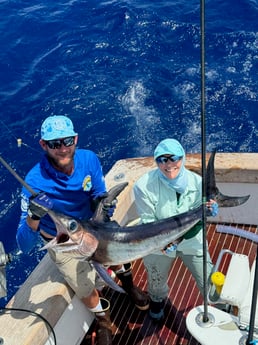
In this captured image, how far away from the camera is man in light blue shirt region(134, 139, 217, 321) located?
3166mm

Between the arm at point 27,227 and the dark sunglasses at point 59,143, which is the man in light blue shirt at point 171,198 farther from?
the arm at point 27,227

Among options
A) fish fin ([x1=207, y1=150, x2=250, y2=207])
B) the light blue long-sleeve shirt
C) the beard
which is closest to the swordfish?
fish fin ([x1=207, y1=150, x2=250, y2=207])

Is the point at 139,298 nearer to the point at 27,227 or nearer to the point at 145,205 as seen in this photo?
the point at 145,205

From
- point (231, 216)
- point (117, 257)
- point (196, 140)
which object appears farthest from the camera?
point (196, 140)

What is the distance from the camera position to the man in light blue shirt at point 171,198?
317cm

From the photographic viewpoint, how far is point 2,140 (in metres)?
9.06

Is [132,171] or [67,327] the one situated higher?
[132,171]

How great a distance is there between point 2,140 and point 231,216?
18.2 ft

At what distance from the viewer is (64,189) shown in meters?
3.29

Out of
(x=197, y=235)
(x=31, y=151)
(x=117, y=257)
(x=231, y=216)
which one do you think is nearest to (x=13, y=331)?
(x=117, y=257)

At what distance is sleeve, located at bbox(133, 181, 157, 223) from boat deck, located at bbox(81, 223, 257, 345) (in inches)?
47.6

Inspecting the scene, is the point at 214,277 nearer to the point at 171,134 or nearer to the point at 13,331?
the point at 13,331

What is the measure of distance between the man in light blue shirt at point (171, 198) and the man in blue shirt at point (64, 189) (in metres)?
0.32

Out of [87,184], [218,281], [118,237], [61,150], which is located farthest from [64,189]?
[218,281]
